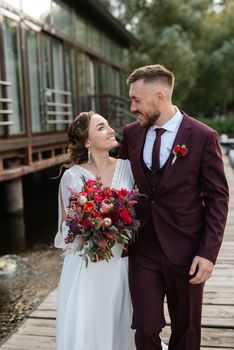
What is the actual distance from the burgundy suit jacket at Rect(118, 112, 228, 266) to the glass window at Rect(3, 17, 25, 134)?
7.84 metres

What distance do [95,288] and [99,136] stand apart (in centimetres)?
91

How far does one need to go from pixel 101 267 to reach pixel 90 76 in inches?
611

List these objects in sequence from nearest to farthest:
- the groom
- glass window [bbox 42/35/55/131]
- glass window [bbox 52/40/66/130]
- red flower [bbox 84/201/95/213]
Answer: red flower [bbox 84/201/95/213]
the groom
glass window [bbox 42/35/55/131]
glass window [bbox 52/40/66/130]

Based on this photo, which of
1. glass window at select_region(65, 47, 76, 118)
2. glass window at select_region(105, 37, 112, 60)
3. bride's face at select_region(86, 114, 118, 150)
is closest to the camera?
bride's face at select_region(86, 114, 118, 150)

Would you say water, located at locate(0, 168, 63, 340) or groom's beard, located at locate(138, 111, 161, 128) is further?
water, located at locate(0, 168, 63, 340)

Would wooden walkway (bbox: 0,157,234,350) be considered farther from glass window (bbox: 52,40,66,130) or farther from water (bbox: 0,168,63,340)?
glass window (bbox: 52,40,66,130)

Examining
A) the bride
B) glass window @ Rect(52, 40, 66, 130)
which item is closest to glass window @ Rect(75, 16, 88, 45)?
glass window @ Rect(52, 40, 66, 130)

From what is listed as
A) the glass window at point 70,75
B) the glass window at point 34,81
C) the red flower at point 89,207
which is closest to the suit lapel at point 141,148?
the red flower at point 89,207

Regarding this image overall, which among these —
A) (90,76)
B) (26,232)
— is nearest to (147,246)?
(26,232)

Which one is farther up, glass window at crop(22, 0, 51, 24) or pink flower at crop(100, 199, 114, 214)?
glass window at crop(22, 0, 51, 24)

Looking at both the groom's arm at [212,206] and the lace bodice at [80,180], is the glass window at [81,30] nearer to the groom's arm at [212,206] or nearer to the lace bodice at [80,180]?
the lace bodice at [80,180]

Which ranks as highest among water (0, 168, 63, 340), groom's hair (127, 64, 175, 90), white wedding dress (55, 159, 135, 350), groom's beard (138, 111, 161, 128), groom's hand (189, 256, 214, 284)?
groom's hair (127, 64, 175, 90)

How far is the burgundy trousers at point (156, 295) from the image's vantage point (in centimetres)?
259

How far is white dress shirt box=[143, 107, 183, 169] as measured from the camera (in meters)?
2.67
